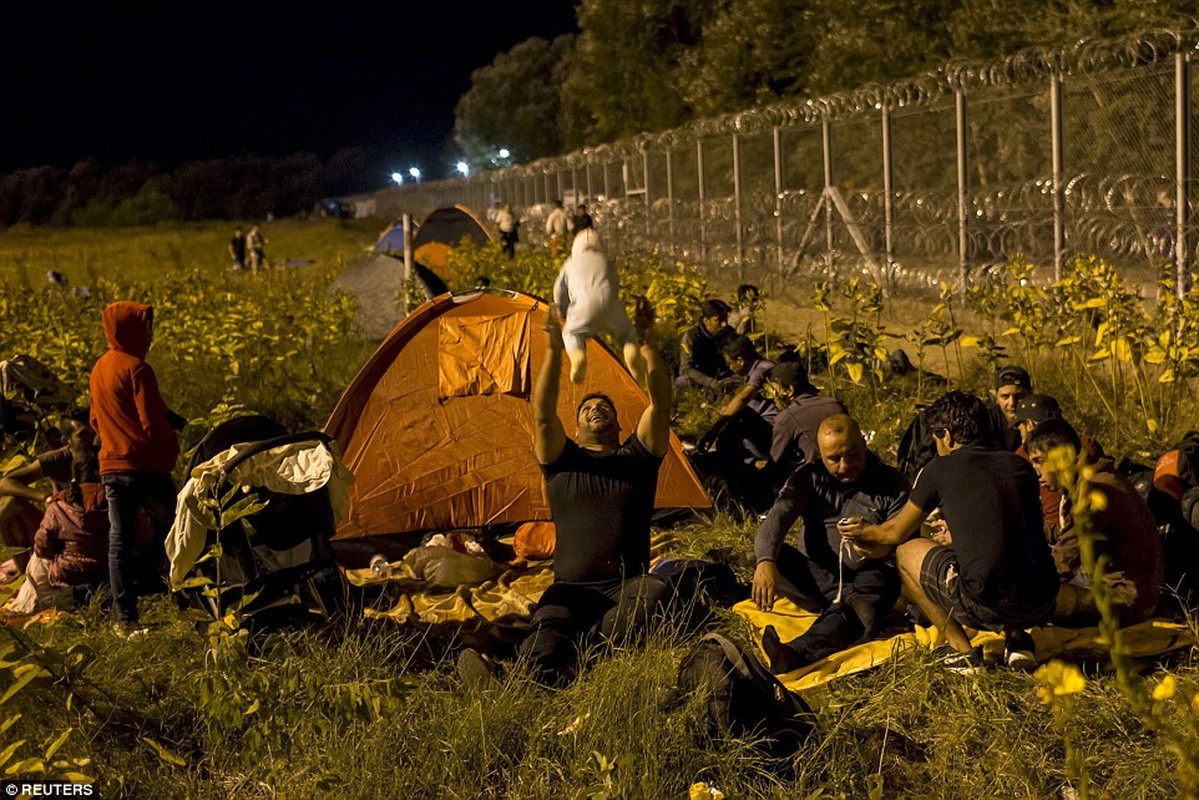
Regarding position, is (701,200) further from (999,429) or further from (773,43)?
(999,429)

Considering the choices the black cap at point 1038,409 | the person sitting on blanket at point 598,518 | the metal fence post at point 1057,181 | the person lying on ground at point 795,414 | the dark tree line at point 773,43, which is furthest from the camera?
the dark tree line at point 773,43

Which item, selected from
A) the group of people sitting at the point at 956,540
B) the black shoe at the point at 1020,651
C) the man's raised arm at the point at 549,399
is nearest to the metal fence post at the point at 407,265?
the group of people sitting at the point at 956,540

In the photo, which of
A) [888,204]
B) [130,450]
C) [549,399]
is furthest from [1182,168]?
[130,450]

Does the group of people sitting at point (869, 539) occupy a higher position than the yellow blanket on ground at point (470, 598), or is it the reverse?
the group of people sitting at point (869, 539)

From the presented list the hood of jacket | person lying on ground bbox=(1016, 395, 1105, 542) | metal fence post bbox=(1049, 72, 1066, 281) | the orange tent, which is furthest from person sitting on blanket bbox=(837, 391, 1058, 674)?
metal fence post bbox=(1049, 72, 1066, 281)

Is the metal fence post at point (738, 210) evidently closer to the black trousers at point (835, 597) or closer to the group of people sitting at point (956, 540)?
the group of people sitting at point (956, 540)

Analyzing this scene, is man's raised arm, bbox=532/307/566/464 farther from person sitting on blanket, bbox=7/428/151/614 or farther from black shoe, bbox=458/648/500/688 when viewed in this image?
person sitting on blanket, bbox=7/428/151/614

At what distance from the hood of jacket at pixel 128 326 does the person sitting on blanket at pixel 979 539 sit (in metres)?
3.60

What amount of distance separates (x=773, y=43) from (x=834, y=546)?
26.0m

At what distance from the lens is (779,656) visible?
543cm

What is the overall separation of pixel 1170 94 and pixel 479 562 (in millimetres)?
A: 9296

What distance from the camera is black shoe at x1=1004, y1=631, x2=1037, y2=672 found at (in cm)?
515

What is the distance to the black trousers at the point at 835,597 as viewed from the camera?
557 centimetres

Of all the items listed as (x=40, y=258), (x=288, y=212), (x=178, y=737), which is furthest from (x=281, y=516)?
(x=288, y=212)
